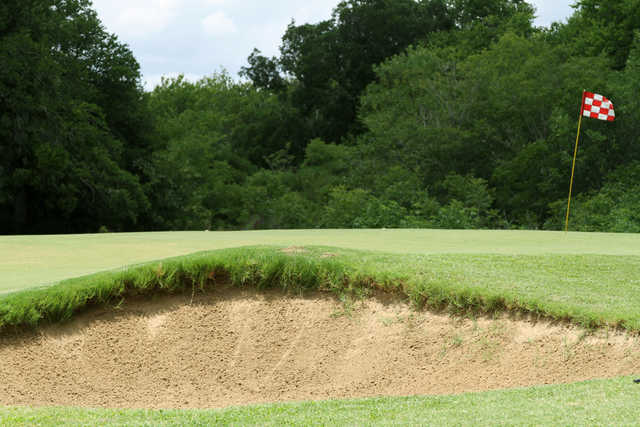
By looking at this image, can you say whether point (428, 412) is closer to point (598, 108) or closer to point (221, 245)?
point (221, 245)

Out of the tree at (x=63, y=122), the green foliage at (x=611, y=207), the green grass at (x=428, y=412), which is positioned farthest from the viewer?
the tree at (x=63, y=122)

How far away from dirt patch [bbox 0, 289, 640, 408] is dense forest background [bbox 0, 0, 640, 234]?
49.2 ft

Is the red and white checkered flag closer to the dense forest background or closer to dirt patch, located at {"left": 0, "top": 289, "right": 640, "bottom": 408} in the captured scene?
the dense forest background

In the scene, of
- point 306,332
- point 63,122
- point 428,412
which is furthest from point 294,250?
point 63,122

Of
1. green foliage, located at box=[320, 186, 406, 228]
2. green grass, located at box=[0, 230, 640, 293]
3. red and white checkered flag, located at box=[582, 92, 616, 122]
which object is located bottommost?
green foliage, located at box=[320, 186, 406, 228]

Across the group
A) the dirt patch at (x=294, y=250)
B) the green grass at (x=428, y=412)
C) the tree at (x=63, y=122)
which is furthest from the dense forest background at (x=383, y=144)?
the green grass at (x=428, y=412)

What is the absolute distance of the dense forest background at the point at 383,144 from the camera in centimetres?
2061

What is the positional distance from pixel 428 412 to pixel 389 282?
2405 millimetres

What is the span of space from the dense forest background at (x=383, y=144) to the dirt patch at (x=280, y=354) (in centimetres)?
1500

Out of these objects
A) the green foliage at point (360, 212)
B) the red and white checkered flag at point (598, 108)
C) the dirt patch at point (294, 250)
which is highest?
the red and white checkered flag at point (598, 108)

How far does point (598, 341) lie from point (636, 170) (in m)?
19.9

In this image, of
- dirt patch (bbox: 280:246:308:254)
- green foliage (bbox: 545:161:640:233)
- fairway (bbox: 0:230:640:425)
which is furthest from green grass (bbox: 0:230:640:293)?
green foliage (bbox: 545:161:640:233)

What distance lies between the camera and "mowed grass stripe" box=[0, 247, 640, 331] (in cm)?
523

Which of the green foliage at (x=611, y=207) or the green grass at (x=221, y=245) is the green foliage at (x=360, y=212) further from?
the green grass at (x=221, y=245)
